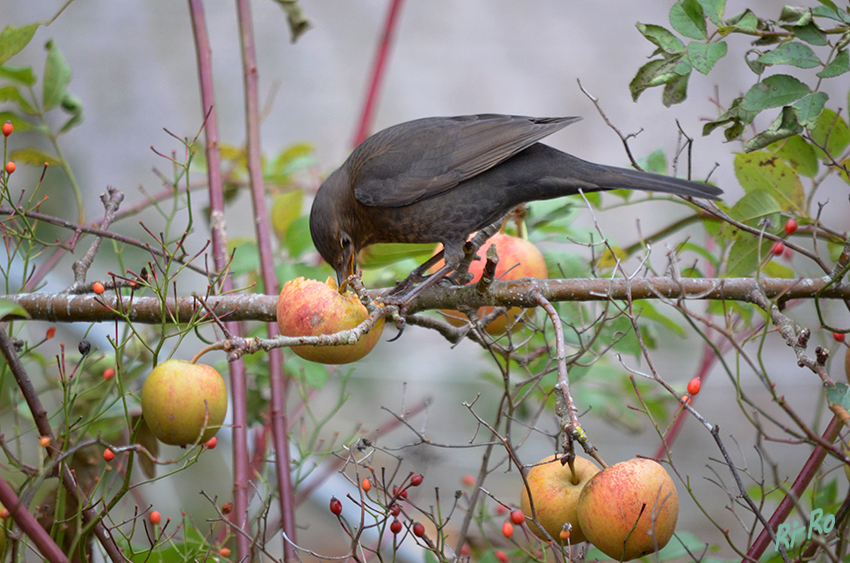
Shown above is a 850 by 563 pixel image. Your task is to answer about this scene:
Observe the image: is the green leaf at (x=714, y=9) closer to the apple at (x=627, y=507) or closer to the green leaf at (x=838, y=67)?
the green leaf at (x=838, y=67)

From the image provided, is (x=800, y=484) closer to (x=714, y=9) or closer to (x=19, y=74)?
(x=714, y=9)

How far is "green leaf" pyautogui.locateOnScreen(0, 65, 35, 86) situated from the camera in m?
1.65

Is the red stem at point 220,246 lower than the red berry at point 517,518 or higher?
higher

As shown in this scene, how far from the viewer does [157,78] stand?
14.6 feet

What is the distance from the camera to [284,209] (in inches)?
90.6

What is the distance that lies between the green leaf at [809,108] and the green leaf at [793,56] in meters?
0.06

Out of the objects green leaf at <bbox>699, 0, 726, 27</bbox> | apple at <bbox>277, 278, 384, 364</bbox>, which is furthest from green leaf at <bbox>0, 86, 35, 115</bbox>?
green leaf at <bbox>699, 0, 726, 27</bbox>

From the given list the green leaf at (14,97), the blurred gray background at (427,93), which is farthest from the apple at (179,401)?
the blurred gray background at (427,93)

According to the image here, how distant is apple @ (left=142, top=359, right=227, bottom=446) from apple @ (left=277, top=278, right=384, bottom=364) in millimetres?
168

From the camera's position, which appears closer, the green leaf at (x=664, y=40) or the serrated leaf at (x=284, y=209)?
the green leaf at (x=664, y=40)

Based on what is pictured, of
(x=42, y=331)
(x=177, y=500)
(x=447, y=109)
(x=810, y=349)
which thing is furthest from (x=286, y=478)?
(x=447, y=109)

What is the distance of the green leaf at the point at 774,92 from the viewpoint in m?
1.21

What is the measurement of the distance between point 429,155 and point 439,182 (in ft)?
0.35

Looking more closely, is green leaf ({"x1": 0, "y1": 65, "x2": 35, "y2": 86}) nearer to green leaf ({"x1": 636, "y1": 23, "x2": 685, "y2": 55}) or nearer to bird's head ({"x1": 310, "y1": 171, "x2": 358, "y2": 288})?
bird's head ({"x1": 310, "y1": 171, "x2": 358, "y2": 288})
